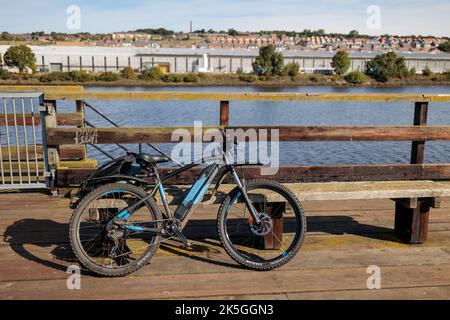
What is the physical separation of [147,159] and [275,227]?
1.45 metres

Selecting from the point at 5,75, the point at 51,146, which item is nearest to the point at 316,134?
the point at 51,146

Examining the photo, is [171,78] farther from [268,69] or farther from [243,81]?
[268,69]

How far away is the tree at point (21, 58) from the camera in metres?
110

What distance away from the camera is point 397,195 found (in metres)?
4.65

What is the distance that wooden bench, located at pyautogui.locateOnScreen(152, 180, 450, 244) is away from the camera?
4.52 meters

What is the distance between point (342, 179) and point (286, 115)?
34.2 meters

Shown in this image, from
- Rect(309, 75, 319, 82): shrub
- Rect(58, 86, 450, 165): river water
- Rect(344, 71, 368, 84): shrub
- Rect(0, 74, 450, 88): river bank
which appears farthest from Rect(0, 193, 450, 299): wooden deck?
Rect(344, 71, 368, 84): shrub

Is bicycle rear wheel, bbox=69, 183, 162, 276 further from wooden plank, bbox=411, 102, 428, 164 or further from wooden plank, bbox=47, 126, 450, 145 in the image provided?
wooden plank, bbox=411, 102, 428, 164

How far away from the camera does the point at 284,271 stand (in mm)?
4203

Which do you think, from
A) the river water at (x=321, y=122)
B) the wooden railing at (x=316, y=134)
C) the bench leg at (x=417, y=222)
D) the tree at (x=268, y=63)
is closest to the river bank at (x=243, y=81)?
the tree at (x=268, y=63)

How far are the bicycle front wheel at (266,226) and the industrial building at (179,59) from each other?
11813 cm
